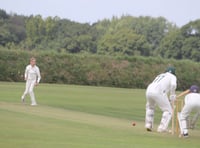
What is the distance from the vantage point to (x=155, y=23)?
112m

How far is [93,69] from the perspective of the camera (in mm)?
56438

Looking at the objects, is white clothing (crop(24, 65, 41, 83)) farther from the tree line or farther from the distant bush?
the tree line

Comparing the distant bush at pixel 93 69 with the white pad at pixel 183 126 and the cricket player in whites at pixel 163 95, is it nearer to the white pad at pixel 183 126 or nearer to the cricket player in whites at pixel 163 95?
the cricket player in whites at pixel 163 95

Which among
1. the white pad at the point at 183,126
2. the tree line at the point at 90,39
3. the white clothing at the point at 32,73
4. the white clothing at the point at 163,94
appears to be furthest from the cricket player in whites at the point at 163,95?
the tree line at the point at 90,39

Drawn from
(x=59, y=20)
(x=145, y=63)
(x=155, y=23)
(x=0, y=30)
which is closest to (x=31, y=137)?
(x=145, y=63)

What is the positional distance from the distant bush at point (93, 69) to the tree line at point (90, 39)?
2786 centimetres

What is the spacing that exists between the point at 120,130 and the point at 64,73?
132 ft

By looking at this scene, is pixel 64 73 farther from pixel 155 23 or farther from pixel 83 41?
pixel 155 23

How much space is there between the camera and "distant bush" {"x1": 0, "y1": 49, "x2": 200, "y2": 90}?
176ft

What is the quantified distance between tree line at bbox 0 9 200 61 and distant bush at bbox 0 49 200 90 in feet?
91.4

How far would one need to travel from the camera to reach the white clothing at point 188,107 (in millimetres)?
14547

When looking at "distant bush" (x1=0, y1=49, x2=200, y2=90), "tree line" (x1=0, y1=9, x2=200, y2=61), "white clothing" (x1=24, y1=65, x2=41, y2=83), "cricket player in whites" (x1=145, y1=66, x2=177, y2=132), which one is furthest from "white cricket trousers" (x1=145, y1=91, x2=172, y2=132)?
"tree line" (x1=0, y1=9, x2=200, y2=61)

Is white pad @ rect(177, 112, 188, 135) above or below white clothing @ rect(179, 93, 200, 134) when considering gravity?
below

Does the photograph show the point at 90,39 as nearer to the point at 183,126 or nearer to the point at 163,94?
the point at 163,94
